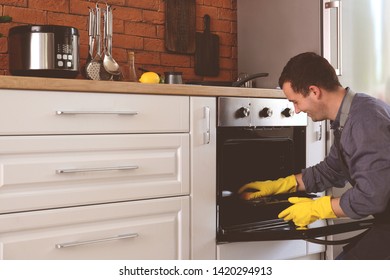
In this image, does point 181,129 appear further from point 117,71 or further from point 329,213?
point 329,213

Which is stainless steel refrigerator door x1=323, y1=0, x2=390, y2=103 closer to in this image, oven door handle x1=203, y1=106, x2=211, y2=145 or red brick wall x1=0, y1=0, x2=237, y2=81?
red brick wall x1=0, y1=0, x2=237, y2=81

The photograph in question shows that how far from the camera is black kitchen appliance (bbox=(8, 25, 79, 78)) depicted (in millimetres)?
2078

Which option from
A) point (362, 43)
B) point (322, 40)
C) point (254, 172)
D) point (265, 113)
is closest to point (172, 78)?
point (265, 113)

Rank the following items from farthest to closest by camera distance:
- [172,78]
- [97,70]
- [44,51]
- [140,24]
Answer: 1. [140,24]
2. [172,78]
3. [97,70]
4. [44,51]

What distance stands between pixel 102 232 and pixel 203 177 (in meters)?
0.46

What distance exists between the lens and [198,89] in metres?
2.23

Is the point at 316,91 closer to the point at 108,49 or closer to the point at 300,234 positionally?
the point at 300,234

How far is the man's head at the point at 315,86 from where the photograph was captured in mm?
2037

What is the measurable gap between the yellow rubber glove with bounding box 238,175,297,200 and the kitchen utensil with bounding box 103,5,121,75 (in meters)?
0.73

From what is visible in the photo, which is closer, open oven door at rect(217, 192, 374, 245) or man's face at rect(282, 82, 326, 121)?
man's face at rect(282, 82, 326, 121)

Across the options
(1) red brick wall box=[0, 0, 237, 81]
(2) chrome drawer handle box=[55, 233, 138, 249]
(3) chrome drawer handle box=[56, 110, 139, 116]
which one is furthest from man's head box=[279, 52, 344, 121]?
(1) red brick wall box=[0, 0, 237, 81]

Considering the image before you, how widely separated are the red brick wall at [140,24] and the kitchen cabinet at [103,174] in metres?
0.71

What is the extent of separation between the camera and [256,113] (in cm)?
243
